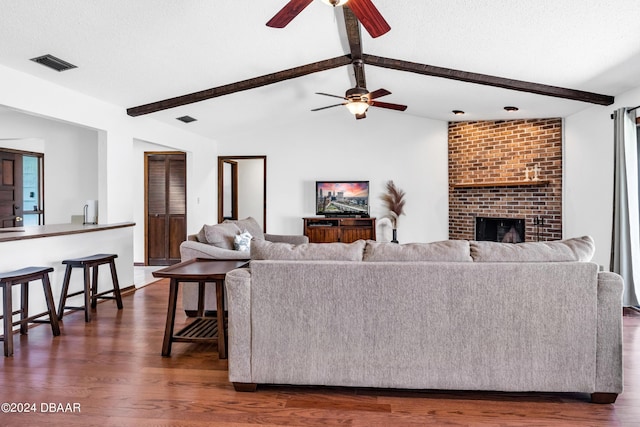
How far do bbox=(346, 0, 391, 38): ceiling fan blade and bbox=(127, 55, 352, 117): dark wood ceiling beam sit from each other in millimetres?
2096

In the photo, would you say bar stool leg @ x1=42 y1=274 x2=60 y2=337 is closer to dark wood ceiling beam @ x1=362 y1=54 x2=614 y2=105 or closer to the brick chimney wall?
dark wood ceiling beam @ x1=362 y1=54 x2=614 y2=105

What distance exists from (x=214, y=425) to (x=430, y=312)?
127 centimetres

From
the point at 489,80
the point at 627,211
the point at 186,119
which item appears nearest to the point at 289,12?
the point at 489,80

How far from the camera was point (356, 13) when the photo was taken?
2748 millimetres

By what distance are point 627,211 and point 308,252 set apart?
12.9ft

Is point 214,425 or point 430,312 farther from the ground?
point 430,312

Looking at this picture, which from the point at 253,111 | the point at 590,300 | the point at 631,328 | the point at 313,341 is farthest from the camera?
the point at 253,111

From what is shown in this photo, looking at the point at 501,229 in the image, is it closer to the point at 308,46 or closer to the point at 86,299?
the point at 308,46

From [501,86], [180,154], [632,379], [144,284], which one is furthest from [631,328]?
[180,154]

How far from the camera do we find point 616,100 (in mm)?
5027

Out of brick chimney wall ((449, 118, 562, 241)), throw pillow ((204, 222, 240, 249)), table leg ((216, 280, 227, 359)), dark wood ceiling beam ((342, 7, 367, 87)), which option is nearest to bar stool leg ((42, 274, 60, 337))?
throw pillow ((204, 222, 240, 249))

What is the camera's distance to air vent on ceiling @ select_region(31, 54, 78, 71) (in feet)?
11.8

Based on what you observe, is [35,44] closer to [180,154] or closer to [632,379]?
[180,154]

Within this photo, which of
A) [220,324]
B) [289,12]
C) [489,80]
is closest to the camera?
[289,12]
